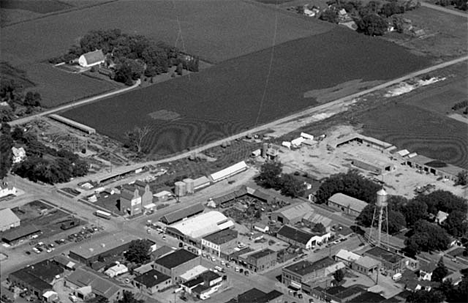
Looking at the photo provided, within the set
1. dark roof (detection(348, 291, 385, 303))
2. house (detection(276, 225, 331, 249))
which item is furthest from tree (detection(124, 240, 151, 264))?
dark roof (detection(348, 291, 385, 303))

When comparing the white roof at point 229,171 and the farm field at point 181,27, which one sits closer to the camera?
the white roof at point 229,171

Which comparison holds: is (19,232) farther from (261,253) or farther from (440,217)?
(440,217)

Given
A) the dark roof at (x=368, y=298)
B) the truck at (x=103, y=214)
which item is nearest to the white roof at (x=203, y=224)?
the truck at (x=103, y=214)

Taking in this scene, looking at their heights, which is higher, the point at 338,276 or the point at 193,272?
the point at 338,276

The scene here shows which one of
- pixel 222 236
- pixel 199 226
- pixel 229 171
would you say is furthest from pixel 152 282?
pixel 229 171

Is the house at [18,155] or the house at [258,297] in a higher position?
the house at [258,297]

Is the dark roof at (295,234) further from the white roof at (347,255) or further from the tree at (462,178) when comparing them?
the tree at (462,178)

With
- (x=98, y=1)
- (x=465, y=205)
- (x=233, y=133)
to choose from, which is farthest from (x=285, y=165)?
(x=98, y=1)
